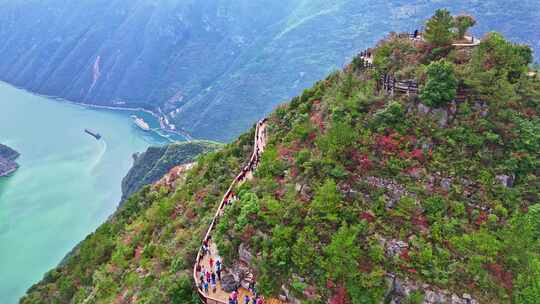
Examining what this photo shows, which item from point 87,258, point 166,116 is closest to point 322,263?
point 87,258

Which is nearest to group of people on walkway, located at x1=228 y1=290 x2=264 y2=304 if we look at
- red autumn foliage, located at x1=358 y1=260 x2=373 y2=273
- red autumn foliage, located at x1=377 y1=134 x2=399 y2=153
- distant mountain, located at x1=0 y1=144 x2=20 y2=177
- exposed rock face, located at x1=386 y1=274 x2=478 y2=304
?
red autumn foliage, located at x1=358 y1=260 x2=373 y2=273

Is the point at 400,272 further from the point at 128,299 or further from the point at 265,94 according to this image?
the point at 265,94

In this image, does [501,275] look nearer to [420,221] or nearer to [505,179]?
[420,221]

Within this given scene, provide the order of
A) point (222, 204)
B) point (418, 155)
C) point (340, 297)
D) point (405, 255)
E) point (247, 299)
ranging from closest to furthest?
1. point (340, 297)
2. point (405, 255)
3. point (247, 299)
4. point (418, 155)
5. point (222, 204)

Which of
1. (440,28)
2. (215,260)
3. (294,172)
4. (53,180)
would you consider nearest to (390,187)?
(294,172)

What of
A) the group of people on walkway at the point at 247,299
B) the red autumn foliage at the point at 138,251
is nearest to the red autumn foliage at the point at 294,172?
the group of people on walkway at the point at 247,299

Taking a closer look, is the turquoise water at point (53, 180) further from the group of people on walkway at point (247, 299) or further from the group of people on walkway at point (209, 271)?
the group of people on walkway at point (247, 299)
